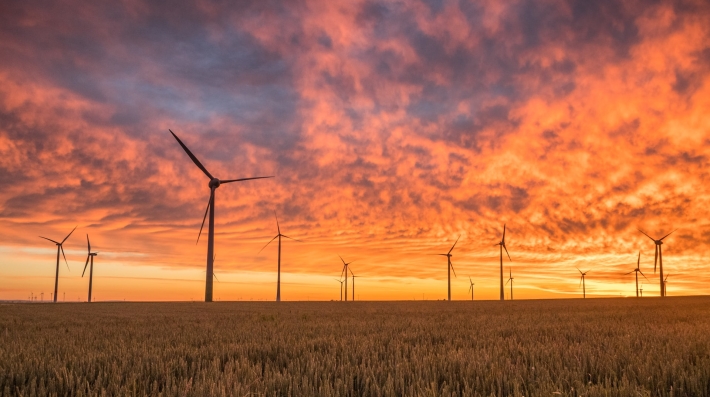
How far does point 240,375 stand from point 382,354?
297 cm

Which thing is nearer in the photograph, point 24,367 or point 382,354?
point 24,367

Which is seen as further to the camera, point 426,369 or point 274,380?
point 426,369

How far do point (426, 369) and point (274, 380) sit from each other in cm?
197

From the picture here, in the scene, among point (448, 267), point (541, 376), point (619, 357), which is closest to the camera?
point (541, 376)

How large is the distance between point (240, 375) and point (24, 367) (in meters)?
3.52

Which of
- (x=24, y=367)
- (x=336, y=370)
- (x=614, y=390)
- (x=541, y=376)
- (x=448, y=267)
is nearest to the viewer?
(x=614, y=390)

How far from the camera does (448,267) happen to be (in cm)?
12456

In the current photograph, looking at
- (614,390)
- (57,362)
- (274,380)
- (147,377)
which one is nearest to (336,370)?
(274,380)

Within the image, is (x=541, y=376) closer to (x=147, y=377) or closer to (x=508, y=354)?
(x=508, y=354)

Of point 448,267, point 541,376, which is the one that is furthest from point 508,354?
point 448,267

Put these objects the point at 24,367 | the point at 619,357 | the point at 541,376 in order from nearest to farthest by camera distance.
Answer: the point at 541,376 < the point at 24,367 < the point at 619,357

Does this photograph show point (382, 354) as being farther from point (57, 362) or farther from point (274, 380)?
point (57, 362)

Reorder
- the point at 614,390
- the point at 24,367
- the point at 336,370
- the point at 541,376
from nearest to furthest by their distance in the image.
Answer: the point at 614,390
the point at 541,376
the point at 336,370
the point at 24,367

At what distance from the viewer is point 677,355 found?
26.7 ft
